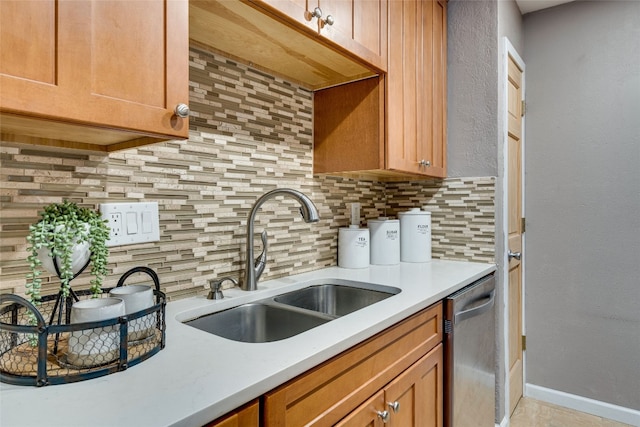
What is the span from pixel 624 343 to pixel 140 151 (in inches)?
105

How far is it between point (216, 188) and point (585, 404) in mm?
2478

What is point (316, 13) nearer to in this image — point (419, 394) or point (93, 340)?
point (93, 340)

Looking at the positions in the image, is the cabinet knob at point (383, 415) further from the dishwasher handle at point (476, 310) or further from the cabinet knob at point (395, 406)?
the dishwasher handle at point (476, 310)

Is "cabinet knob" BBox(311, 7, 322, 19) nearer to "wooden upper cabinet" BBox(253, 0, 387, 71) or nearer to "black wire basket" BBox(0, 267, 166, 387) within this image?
"wooden upper cabinet" BBox(253, 0, 387, 71)

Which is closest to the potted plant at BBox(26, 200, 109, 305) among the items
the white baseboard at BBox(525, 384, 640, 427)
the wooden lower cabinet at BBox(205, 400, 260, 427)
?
the wooden lower cabinet at BBox(205, 400, 260, 427)

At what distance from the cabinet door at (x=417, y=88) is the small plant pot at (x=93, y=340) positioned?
1179 mm

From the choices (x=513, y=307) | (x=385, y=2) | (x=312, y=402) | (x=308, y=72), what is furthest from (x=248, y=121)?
(x=513, y=307)

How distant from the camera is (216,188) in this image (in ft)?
4.53

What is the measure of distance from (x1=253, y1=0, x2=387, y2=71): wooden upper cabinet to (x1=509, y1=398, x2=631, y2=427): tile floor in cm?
210

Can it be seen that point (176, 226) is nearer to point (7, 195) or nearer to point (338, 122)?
point (7, 195)

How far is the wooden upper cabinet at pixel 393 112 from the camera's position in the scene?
5.38 feet

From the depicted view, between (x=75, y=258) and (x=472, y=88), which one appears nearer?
(x=75, y=258)

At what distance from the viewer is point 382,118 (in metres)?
1.63

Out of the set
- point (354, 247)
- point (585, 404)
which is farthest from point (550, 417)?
point (354, 247)
